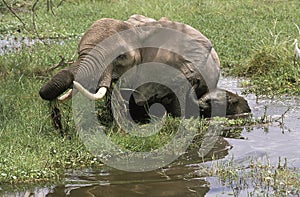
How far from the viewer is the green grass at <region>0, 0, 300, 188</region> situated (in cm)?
674

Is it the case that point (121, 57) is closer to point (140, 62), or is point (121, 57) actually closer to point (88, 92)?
point (140, 62)

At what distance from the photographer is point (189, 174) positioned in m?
6.44

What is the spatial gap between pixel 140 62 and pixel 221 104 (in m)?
1.20

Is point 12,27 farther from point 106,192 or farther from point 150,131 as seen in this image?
point 106,192

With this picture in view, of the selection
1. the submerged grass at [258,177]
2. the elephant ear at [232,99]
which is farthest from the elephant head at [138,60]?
the submerged grass at [258,177]

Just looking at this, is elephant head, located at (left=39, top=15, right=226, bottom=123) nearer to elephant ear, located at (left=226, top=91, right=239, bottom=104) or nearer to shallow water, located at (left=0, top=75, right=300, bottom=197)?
elephant ear, located at (left=226, top=91, right=239, bottom=104)

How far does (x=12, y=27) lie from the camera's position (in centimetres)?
1551

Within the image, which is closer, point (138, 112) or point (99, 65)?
point (99, 65)

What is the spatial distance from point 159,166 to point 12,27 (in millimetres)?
9587

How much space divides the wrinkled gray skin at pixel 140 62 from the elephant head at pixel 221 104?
1 centimetres

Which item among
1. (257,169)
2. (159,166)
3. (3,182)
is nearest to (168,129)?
(159,166)

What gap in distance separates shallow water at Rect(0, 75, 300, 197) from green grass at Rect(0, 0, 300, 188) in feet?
0.93

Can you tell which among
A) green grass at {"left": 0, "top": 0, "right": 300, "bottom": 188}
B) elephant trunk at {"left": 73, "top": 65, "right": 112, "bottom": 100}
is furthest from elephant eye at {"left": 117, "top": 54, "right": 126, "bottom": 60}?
green grass at {"left": 0, "top": 0, "right": 300, "bottom": 188}

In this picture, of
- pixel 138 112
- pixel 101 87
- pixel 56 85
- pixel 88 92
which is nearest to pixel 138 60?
pixel 138 112
